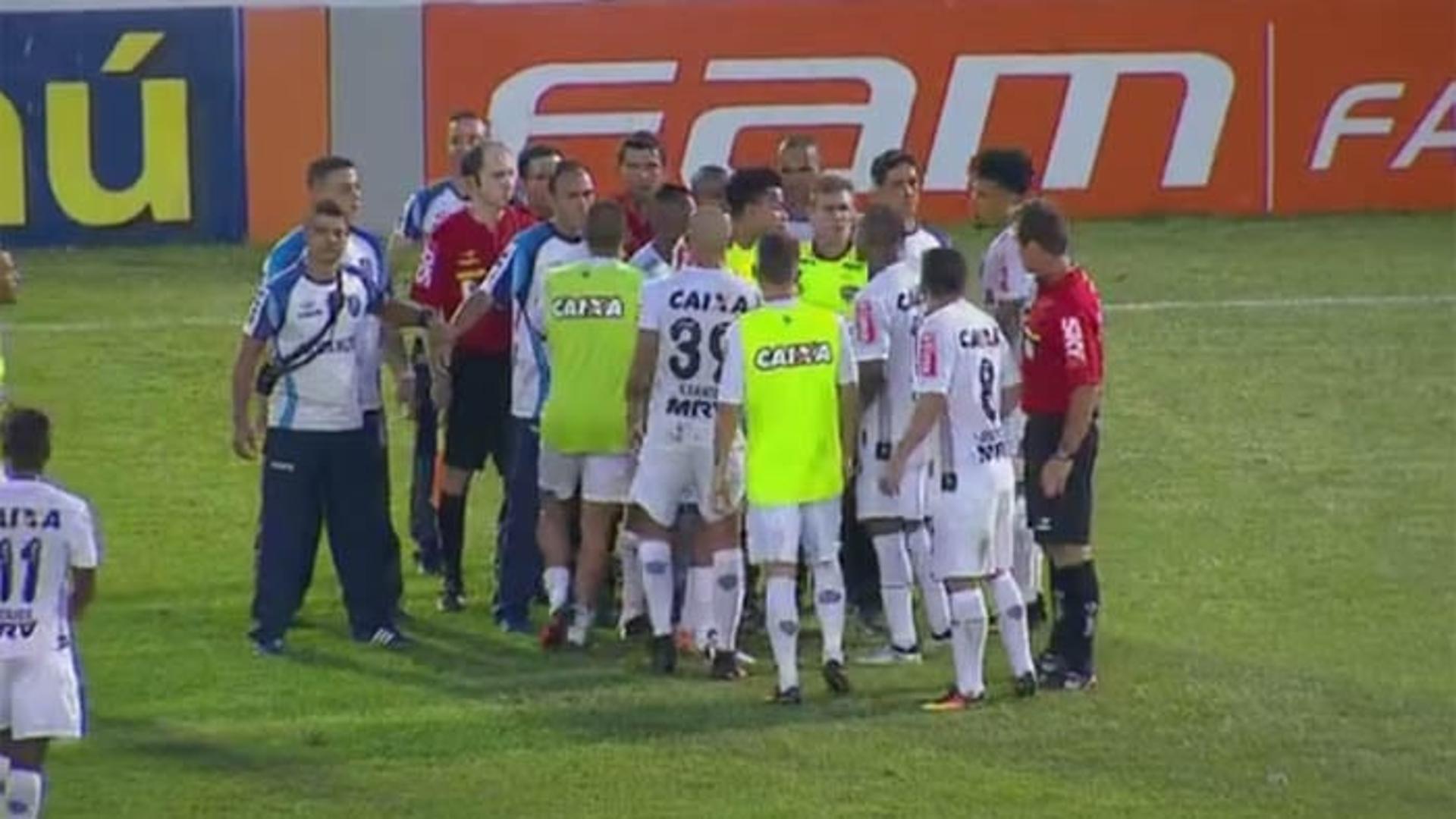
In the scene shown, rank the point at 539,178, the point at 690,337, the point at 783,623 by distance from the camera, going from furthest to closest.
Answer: the point at 539,178, the point at 690,337, the point at 783,623

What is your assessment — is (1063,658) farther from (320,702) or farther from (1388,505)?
(1388,505)

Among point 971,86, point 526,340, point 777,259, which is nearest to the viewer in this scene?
point 777,259

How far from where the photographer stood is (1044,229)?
14.3 meters

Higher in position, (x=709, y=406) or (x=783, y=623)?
(x=709, y=406)

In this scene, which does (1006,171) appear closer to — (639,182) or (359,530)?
(639,182)

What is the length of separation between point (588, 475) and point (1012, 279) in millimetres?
2067

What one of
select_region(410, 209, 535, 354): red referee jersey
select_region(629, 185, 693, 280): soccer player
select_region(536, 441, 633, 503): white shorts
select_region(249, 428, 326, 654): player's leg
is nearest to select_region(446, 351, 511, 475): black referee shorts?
select_region(410, 209, 535, 354): red referee jersey

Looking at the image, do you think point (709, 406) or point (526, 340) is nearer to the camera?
point (709, 406)

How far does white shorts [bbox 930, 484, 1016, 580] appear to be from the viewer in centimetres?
1432

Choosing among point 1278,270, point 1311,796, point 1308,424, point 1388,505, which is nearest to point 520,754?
point 1311,796

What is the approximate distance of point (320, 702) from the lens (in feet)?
48.7

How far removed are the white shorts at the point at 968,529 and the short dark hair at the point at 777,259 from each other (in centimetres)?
109

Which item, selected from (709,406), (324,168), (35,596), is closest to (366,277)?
(324,168)

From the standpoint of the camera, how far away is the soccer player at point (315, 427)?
15438 millimetres
